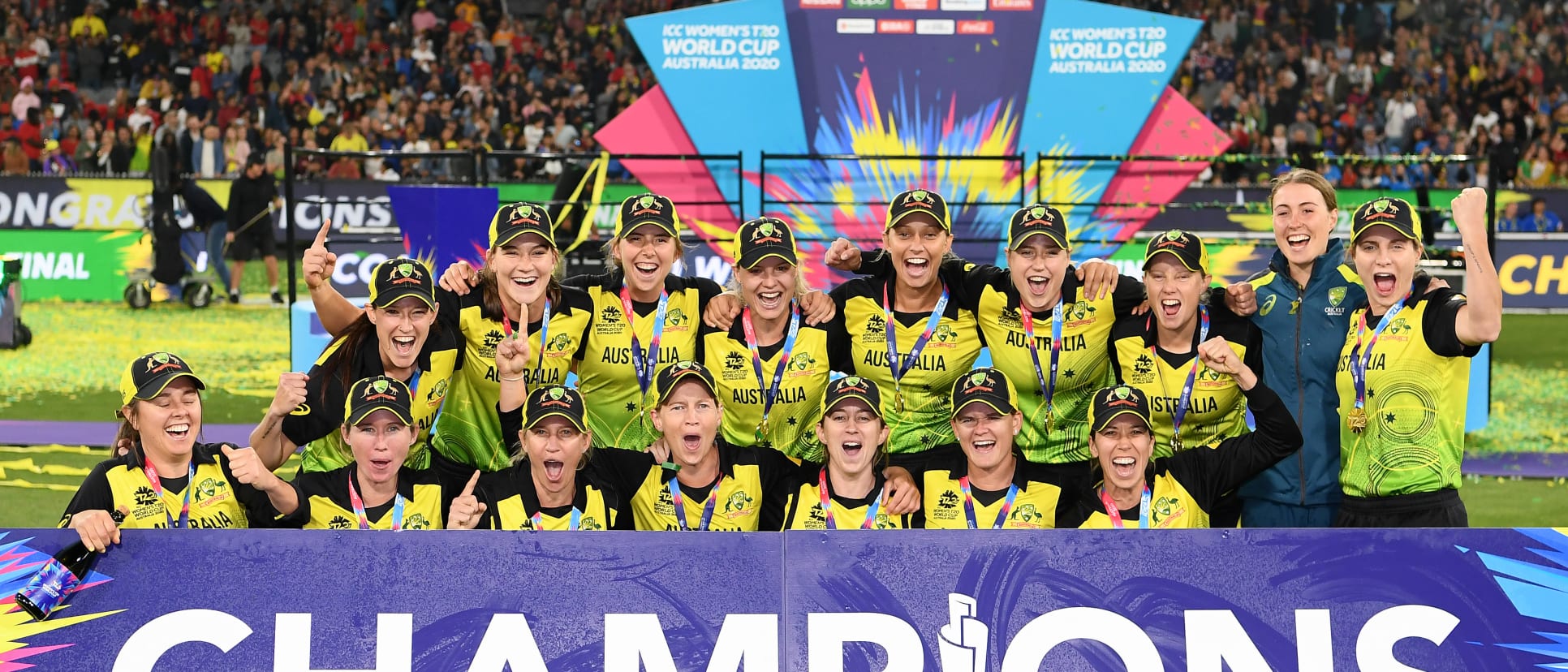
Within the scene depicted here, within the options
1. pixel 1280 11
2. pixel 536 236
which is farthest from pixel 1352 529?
pixel 1280 11

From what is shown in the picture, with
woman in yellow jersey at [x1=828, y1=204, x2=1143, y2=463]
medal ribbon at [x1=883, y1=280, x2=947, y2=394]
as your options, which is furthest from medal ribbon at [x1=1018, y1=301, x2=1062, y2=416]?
medal ribbon at [x1=883, y1=280, x2=947, y2=394]

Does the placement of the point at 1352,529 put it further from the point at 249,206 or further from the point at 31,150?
the point at 31,150

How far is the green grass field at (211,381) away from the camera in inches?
347

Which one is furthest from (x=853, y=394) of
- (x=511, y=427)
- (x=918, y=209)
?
(x=511, y=427)

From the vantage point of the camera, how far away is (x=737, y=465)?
5.41 meters

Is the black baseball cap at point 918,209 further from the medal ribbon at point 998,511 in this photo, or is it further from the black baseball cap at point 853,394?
the medal ribbon at point 998,511

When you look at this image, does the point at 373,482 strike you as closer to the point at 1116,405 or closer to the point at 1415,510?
the point at 1116,405

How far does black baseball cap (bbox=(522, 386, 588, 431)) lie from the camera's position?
16.8ft

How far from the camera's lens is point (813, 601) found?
4.20 meters

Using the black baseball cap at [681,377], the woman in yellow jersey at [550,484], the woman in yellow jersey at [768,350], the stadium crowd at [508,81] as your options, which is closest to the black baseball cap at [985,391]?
the woman in yellow jersey at [768,350]

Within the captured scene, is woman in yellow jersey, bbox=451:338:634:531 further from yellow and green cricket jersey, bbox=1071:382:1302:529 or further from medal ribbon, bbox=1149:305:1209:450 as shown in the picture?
medal ribbon, bbox=1149:305:1209:450

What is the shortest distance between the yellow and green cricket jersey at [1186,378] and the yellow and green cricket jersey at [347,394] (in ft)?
8.97

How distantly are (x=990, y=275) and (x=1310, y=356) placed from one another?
1.31 metres

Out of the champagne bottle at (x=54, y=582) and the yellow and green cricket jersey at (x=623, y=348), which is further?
the yellow and green cricket jersey at (x=623, y=348)
